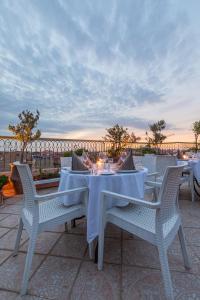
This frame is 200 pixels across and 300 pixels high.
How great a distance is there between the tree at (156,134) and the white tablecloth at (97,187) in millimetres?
7834

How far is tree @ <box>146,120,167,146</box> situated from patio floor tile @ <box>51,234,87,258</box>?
7.73 metres

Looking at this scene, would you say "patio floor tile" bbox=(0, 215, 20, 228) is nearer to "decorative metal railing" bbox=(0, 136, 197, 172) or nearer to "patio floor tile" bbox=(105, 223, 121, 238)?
"patio floor tile" bbox=(105, 223, 121, 238)

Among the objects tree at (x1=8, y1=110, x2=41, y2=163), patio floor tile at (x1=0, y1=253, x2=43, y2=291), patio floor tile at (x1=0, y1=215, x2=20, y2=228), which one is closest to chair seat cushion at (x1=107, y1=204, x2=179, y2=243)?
patio floor tile at (x1=0, y1=253, x2=43, y2=291)

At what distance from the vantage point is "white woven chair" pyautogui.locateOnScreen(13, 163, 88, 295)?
1.39 m

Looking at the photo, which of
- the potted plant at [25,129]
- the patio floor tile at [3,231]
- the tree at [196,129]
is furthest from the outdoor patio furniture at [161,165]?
the tree at [196,129]

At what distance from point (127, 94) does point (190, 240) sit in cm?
688

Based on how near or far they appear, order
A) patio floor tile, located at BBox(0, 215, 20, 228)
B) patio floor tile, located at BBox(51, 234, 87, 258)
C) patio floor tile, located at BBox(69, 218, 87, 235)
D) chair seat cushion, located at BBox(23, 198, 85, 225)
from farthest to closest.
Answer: patio floor tile, located at BBox(0, 215, 20, 228) < patio floor tile, located at BBox(69, 218, 87, 235) < patio floor tile, located at BBox(51, 234, 87, 258) < chair seat cushion, located at BBox(23, 198, 85, 225)

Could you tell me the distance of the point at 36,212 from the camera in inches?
57.7

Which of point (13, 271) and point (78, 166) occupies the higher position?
point (78, 166)

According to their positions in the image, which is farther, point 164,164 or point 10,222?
point 164,164

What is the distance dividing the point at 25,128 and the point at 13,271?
3.82 m

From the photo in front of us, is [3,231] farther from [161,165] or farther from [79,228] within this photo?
[161,165]

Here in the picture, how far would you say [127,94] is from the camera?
813cm

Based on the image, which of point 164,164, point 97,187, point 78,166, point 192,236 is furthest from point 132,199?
point 164,164
